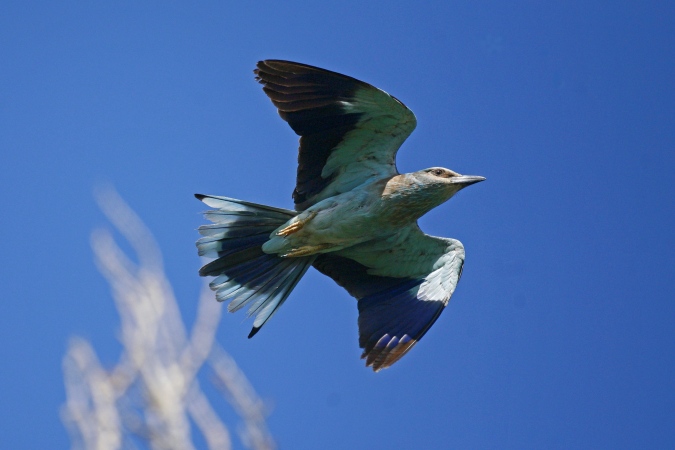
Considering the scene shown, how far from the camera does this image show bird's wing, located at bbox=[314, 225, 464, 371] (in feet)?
19.7

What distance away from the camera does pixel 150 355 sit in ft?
32.0

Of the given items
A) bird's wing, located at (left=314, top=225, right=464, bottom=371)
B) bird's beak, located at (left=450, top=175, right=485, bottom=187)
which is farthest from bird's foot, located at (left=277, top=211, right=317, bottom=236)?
bird's beak, located at (left=450, top=175, right=485, bottom=187)

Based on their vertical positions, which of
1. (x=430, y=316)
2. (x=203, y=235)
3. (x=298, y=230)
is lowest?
(x=430, y=316)

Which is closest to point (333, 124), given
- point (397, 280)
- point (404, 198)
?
point (404, 198)

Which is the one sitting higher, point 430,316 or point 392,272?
point 392,272

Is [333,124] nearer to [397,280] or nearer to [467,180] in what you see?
[467,180]

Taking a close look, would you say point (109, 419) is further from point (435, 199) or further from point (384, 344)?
point (435, 199)

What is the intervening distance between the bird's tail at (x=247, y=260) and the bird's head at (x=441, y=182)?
849 millimetres

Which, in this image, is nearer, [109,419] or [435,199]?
[435,199]

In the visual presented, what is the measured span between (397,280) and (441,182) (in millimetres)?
979

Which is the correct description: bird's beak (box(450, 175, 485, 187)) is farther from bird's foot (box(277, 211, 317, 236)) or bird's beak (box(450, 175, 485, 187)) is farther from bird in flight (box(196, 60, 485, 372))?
bird's foot (box(277, 211, 317, 236))

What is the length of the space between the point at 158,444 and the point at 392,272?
3419 mm

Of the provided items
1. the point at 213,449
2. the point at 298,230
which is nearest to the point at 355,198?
the point at 298,230

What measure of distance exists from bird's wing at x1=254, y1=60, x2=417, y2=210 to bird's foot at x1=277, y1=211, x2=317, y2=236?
0.59 ft
